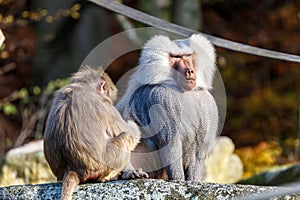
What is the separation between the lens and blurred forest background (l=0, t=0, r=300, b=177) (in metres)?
13.4

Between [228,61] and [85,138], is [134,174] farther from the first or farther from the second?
[228,61]

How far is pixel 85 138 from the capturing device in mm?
5672

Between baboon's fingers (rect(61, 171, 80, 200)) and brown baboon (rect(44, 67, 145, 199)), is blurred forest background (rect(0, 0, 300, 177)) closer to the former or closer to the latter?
brown baboon (rect(44, 67, 145, 199))

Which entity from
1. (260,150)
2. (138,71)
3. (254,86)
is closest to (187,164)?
(138,71)

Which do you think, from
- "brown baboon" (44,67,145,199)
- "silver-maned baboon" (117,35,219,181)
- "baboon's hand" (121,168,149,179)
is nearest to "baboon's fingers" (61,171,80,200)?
"brown baboon" (44,67,145,199)

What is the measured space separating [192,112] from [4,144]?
5952mm

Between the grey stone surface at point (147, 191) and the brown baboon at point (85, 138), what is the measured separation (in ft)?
0.42

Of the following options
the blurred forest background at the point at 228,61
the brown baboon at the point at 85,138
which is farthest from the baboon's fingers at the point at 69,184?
the blurred forest background at the point at 228,61

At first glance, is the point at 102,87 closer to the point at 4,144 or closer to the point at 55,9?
the point at 4,144

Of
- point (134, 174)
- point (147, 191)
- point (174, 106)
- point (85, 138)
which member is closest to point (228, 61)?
point (174, 106)

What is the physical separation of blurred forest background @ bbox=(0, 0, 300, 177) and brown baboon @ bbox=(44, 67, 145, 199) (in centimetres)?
648

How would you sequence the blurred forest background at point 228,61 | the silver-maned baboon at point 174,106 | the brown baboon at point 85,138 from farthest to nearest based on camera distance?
the blurred forest background at point 228,61, the silver-maned baboon at point 174,106, the brown baboon at point 85,138

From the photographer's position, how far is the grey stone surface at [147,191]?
538 centimetres

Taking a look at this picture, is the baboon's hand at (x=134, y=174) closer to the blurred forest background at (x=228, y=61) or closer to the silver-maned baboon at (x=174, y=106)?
the silver-maned baboon at (x=174, y=106)
